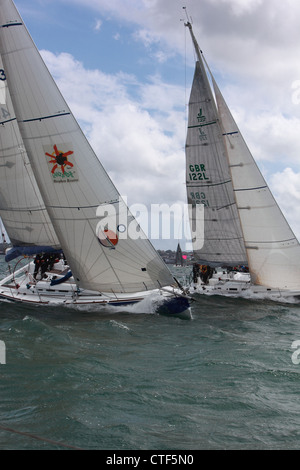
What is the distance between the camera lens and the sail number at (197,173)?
25.5 metres

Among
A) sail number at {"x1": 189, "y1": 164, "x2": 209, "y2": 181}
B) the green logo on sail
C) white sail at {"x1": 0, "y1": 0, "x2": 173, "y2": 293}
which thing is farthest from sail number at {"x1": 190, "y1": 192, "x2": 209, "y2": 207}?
white sail at {"x1": 0, "y1": 0, "x2": 173, "y2": 293}

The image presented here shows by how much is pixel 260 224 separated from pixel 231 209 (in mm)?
2185

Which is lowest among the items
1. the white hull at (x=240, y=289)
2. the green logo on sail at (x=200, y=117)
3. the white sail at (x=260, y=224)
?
the white hull at (x=240, y=289)

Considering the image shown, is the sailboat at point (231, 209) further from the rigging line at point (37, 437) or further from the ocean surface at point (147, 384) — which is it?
the rigging line at point (37, 437)

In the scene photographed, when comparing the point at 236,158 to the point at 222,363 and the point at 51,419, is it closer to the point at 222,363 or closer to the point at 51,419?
the point at 222,363

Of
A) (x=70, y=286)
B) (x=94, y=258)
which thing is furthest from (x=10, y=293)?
(x=94, y=258)

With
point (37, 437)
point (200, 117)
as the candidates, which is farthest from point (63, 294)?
point (37, 437)

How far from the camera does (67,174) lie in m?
17.1

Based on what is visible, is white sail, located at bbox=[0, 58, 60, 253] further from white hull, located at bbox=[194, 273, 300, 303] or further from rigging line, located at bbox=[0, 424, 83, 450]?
rigging line, located at bbox=[0, 424, 83, 450]

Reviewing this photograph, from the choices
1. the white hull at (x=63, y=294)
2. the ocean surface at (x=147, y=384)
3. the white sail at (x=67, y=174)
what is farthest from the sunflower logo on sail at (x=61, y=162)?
the ocean surface at (x=147, y=384)

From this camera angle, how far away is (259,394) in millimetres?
9953

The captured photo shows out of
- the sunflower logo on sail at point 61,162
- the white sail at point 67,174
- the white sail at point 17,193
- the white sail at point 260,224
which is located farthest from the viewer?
the white sail at point 260,224

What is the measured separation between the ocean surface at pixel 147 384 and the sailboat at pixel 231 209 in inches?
236

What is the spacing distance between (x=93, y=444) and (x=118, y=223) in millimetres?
10446
